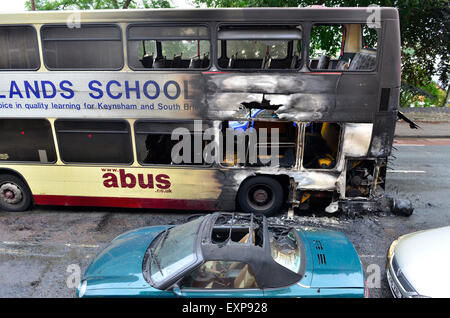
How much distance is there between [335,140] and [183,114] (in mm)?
3162

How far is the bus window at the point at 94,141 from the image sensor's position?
22.2 feet

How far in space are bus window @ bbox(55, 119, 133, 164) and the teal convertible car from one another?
2.78m

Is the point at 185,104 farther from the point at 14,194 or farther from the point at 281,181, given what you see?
the point at 14,194

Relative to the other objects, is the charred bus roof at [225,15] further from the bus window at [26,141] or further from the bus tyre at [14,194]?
the bus tyre at [14,194]

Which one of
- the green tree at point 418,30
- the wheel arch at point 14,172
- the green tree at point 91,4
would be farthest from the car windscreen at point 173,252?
the green tree at point 91,4

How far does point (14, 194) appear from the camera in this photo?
7.41 meters

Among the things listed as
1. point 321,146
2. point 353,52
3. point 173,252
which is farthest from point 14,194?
point 353,52

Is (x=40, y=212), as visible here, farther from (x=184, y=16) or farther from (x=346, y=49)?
(x=346, y=49)

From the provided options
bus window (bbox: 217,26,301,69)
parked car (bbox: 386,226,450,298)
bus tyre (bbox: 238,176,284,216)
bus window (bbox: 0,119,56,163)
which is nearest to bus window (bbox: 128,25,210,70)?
bus window (bbox: 217,26,301,69)

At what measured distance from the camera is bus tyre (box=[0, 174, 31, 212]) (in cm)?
737

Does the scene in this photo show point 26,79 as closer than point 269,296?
No

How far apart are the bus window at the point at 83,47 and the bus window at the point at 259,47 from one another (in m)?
1.93

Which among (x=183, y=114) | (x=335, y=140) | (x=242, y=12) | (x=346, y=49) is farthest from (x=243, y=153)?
(x=346, y=49)

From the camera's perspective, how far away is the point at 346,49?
24.2 feet
